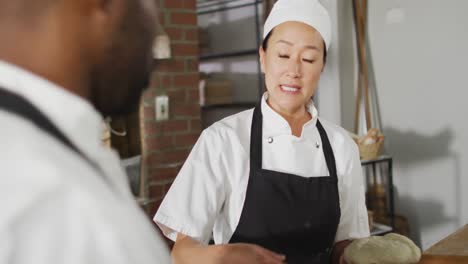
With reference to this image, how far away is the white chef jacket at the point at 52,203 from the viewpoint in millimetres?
310

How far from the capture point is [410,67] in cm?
271

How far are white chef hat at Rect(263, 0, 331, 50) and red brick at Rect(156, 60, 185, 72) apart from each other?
1.10m

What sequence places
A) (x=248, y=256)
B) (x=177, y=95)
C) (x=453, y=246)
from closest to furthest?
(x=248, y=256) < (x=453, y=246) < (x=177, y=95)

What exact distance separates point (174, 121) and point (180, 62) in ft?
0.94

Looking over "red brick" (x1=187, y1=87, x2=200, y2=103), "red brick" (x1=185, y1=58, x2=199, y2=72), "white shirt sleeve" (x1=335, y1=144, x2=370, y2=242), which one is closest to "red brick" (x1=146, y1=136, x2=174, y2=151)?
"red brick" (x1=187, y1=87, x2=200, y2=103)

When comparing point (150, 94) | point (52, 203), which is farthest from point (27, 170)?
point (150, 94)

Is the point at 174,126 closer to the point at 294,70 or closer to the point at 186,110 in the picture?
the point at 186,110

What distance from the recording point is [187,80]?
7.73 feet

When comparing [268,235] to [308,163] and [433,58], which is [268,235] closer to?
[308,163]

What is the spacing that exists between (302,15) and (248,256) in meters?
0.60

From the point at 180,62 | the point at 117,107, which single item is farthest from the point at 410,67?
the point at 117,107

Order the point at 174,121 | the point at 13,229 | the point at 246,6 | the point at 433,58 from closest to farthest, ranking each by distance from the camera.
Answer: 1. the point at 13,229
2. the point at 174,121
3. the point at 433,58
4. the point at 246,6

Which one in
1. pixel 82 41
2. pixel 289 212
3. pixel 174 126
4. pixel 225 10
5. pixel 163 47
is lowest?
pixel 289 212

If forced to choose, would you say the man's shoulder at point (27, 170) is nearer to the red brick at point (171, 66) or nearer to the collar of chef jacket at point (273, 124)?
the collar of chef jacket at point (273, 124)
